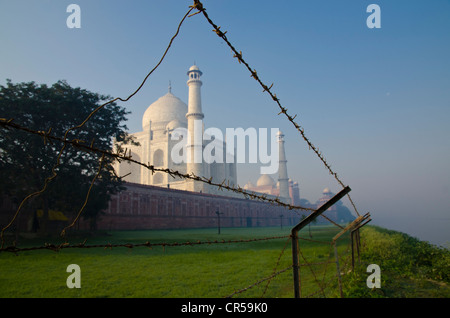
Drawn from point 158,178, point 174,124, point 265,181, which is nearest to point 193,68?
point 174,124

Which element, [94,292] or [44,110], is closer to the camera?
[94,292]

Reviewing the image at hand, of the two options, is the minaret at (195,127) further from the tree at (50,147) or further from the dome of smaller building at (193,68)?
the tree at (50,147)

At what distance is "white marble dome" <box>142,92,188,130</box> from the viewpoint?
51.3m

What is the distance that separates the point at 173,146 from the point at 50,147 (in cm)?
3142

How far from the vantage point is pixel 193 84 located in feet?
141

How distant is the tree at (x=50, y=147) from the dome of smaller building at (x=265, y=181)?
61857 millimetres

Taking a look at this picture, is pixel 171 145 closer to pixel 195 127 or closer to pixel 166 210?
pixel 195 127

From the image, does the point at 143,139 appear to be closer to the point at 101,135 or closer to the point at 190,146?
the point at 190,146

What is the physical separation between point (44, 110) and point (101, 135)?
3.29 metres

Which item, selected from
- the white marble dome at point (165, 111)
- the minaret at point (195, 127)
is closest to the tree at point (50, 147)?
the minaret at point (195, 127)

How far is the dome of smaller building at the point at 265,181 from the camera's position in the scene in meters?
77.4
